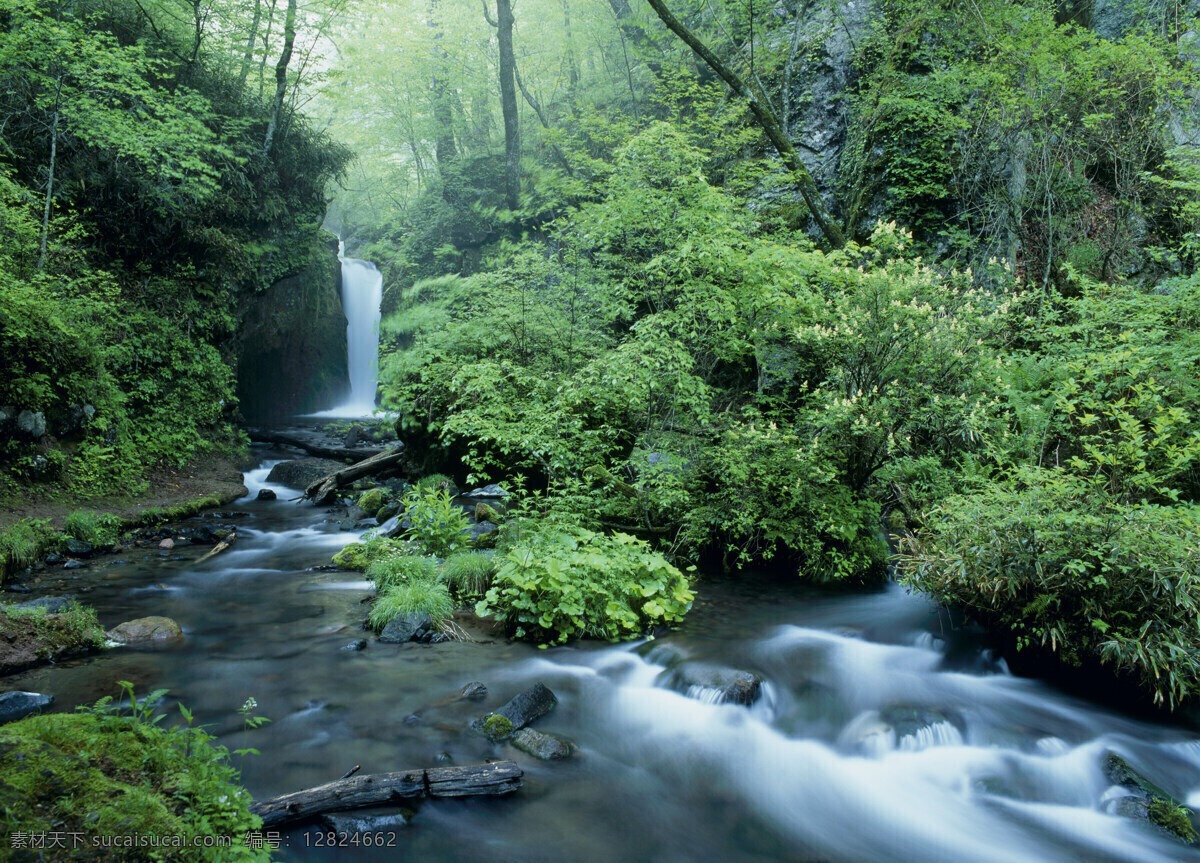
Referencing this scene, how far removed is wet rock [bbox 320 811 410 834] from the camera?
3.32 meters

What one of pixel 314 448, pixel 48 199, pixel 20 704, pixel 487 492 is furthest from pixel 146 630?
pixel 314 448

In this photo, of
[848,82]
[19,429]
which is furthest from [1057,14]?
[19,429]

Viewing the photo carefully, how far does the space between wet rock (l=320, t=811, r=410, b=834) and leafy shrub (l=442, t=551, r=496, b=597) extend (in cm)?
343

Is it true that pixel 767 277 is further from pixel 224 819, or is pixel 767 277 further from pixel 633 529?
pixel 224 819

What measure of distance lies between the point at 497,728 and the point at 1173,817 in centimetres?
428

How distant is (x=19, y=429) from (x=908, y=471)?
→ 12.5m

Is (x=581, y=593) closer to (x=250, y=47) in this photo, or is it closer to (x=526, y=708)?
(x=526, y=708)

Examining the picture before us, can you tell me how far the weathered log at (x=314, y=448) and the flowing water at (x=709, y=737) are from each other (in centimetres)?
909

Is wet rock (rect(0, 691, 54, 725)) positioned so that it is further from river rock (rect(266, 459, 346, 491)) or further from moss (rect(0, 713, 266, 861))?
river rock (rect(266, 459, 346, 491))

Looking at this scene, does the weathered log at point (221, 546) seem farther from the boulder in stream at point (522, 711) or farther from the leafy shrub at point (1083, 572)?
the leafy shrub at point (1083, 572)

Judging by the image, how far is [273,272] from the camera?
16.5 m

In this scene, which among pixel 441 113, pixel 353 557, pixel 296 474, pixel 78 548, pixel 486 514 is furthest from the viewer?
pixel 441 113

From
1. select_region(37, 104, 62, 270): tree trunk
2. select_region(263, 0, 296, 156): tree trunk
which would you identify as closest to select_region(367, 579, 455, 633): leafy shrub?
select_region(37, 104, 62, 270): tree trunk

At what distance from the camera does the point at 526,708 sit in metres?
4.62
